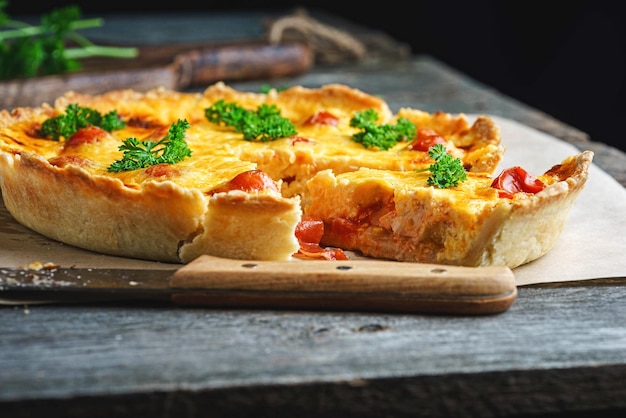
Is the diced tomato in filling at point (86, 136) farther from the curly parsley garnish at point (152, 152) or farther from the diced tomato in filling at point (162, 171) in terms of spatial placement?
the diced tomato in filling at point (162, 171)

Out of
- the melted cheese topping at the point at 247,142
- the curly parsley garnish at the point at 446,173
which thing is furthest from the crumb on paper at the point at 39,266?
the curly parsley garnish at the point at 446,173

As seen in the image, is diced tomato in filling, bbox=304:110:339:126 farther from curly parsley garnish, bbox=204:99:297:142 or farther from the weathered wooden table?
the weathered wooden table

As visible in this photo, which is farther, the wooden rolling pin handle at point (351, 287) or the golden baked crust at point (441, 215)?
the golden baked crust at point (441, 215)

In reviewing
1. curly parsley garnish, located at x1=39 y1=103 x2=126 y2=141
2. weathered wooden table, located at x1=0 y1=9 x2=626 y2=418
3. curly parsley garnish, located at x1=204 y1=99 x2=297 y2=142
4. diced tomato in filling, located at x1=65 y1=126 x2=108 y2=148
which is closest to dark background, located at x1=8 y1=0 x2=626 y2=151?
curly parsley garnish, located at x1=204 y1=99 x2=297 y2=142

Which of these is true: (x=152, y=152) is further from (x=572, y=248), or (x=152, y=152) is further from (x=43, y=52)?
(x=43, y=52)

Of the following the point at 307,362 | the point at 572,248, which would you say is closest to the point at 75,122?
the point at 307,362

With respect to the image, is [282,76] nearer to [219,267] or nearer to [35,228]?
[35,228]
